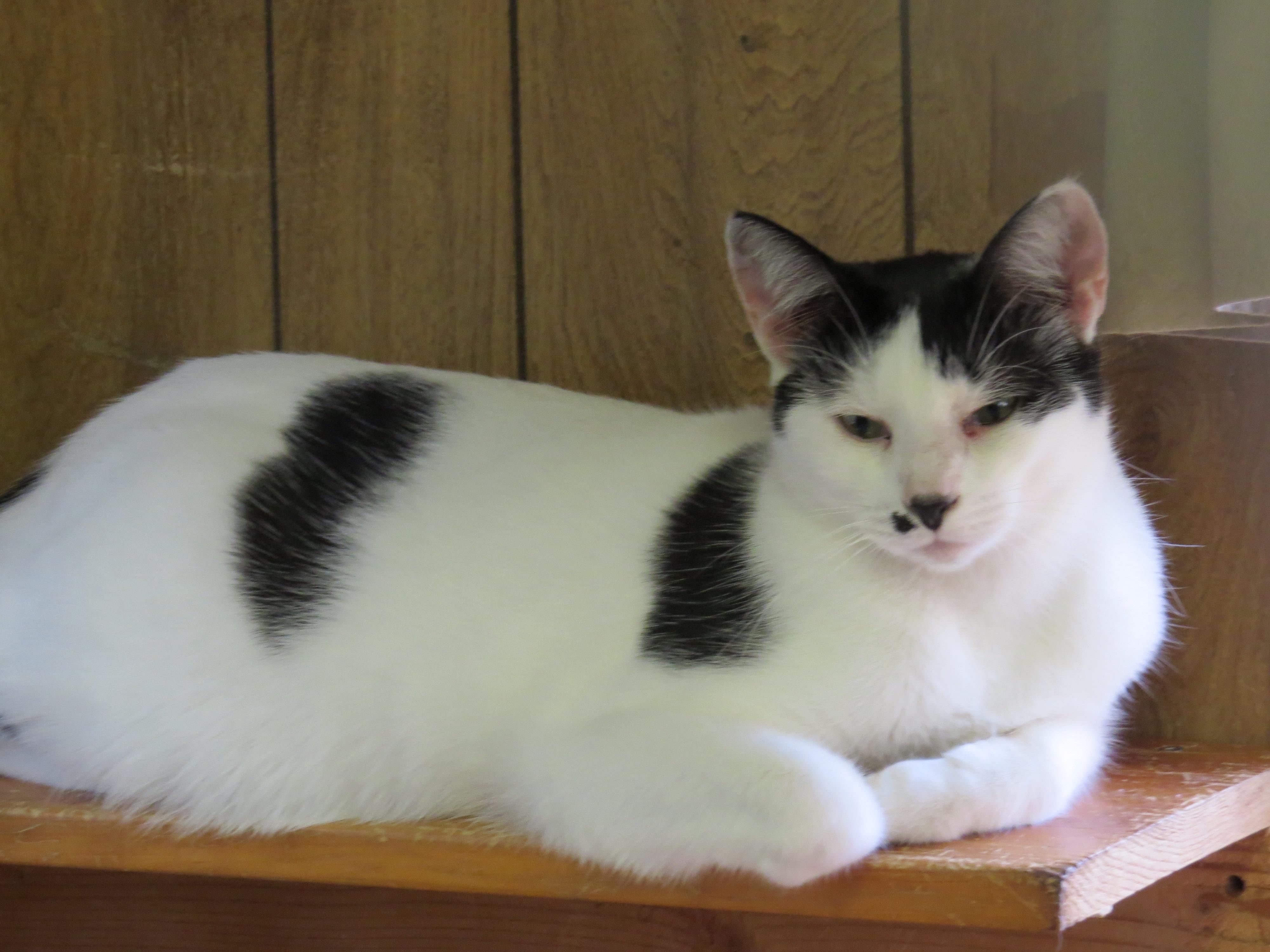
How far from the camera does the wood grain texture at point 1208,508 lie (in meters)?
1.23

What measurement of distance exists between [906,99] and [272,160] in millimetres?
839

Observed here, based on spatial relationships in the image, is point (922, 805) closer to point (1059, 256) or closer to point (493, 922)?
point (1059, 256)

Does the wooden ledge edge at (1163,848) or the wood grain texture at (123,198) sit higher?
the wood grain texture at (123,198)

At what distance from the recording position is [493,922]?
1330 mm

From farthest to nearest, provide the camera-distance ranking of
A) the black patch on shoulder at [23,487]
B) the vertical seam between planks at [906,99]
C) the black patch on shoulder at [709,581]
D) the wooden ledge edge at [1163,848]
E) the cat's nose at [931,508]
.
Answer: the vertical seam between planks at [906,99], the black patch on shoulder at [23,487], the black patch on shoulder at [709,581], the cat's nose at [931,508], the wooden ledge edge at [1163,848]

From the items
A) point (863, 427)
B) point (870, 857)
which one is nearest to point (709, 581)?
point (863, 427)

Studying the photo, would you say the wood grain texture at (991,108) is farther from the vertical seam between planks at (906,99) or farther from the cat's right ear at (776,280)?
the cat's right ear at (776,280)

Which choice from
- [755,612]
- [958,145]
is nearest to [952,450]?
[755,612]

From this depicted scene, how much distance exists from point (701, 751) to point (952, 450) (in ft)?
1.03

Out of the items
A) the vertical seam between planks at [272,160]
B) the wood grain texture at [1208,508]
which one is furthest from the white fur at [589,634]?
the vertical seam between planks at [272,160]

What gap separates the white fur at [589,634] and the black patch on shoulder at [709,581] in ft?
0.06

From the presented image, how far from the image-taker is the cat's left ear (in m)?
0.95

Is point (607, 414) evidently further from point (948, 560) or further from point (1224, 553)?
point (1224, 553)

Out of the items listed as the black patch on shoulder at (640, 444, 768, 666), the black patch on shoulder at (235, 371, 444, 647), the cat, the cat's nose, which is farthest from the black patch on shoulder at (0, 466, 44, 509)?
the cat's nose
